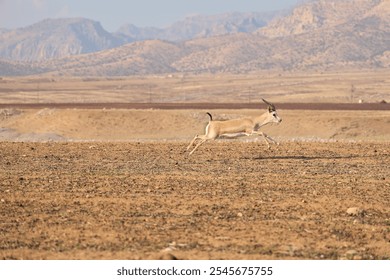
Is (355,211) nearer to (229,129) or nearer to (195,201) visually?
Answer: (195,201)

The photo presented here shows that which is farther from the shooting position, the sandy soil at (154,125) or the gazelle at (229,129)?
the sandy soil at (154,125)

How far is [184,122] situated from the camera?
127 ft

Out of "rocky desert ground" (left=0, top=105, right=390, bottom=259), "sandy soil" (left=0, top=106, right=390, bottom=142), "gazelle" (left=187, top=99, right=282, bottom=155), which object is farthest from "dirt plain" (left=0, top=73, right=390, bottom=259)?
"sandy soil" (left=0, top=106, right=390, bottom=142)

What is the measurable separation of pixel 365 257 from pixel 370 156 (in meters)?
13.0

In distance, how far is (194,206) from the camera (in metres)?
13.8

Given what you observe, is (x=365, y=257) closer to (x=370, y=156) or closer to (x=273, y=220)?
(x=273, y=220)

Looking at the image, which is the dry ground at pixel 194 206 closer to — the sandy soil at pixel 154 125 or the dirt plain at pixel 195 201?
the dirt plain at pixel 195 201

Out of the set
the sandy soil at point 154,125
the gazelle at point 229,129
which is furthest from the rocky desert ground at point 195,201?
the sandy soil at point 154,125

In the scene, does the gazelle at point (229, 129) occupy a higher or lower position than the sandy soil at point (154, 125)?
lower

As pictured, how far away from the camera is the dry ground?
10.7 metres

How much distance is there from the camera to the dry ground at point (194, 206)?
1068 centimetres

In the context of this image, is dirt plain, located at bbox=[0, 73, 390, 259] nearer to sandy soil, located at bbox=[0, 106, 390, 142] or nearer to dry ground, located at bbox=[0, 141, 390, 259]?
dry ground, located at bbox=[0, 141, 390, 259]

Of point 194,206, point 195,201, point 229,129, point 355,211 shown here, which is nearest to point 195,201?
point 195,201

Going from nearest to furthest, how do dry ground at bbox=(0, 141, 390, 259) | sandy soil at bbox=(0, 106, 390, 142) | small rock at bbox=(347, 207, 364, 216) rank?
1. dry ground at bbox=(0, 141, 390, 259)
2. small rock at bbox=(347, 207, 364, 216)
3. sandy soil at bbox=(0, 106, 390, 142)
